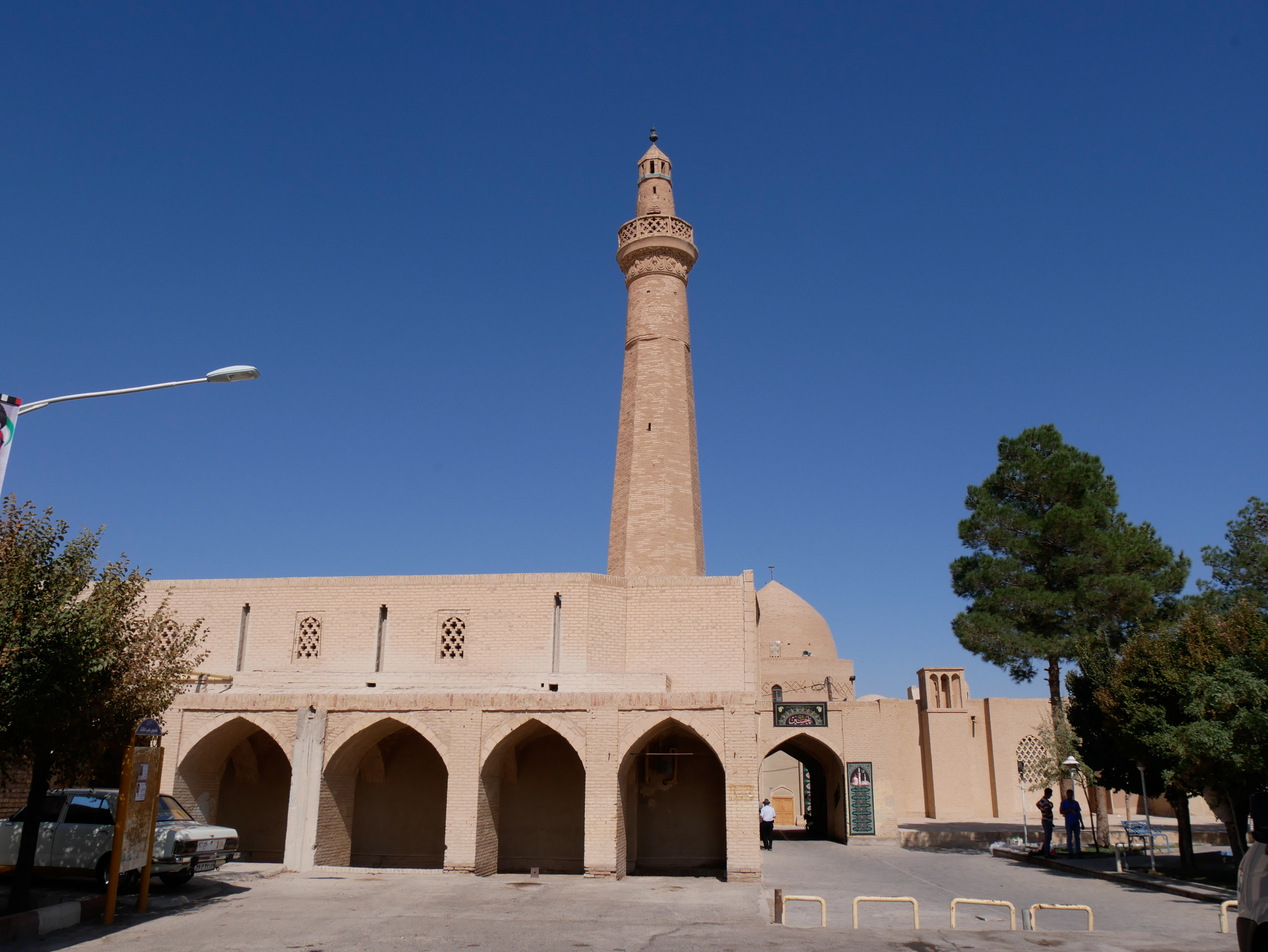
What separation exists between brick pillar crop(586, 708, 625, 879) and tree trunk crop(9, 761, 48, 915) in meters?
8.19

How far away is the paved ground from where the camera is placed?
10.1m

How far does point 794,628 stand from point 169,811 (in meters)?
28.4

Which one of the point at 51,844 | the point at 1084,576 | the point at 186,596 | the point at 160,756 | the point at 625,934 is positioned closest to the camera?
the point at 625,934

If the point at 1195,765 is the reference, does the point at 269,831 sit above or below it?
below

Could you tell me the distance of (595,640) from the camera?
19.9 meters

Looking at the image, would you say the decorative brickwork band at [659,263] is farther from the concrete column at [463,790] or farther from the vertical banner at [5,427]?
the vertical banner at [5,427]

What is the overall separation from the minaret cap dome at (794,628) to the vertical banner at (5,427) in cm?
3179

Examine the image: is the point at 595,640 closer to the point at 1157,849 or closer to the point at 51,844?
the point at 51,844

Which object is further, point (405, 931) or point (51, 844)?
point (51, 844)

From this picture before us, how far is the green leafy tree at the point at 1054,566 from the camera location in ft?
81.4

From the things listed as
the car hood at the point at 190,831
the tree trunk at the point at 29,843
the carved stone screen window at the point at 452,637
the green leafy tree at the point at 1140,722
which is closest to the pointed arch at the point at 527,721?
the carved stone screen window at the point at 452,637

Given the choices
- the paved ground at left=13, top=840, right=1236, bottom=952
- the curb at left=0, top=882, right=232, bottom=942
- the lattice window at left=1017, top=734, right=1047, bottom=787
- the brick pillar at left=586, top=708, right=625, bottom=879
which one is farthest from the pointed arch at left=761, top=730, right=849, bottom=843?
the curb at left=0, top=882, right=232, bottom=942

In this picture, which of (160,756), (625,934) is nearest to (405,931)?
(625,934)

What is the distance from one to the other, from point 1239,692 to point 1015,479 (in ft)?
45.9
